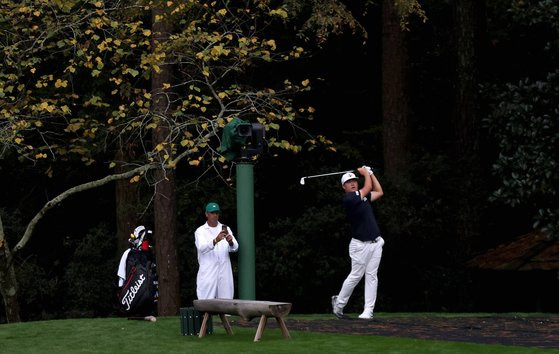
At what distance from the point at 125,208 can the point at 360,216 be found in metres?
12.1

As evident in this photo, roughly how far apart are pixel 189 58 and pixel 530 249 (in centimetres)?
787

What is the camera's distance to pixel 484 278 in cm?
2770

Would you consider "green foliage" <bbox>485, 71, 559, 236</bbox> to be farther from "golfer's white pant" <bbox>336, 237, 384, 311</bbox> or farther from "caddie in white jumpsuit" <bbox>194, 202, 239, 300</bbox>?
"caddie in white jumpsuit" <bbox>194, 202, 239, 300</bbox>

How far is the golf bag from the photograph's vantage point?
62.2 feet

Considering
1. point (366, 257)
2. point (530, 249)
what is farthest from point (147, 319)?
point (530, 249)

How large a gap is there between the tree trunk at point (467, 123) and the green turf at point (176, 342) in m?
10.4

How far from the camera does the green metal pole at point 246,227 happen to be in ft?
52.9

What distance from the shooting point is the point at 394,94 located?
1124 inches

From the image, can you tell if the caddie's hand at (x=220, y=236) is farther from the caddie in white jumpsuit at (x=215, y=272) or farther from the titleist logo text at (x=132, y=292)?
the titleist logo text at (x=132, y=292)

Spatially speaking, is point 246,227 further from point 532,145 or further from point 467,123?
point 467,123

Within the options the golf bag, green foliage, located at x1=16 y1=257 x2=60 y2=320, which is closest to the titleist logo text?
the golf bag

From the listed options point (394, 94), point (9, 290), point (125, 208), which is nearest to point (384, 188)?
point (394, 94)

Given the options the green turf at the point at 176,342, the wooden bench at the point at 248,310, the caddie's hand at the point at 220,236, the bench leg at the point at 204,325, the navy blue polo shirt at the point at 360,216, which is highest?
the navy blue polo shirt at the point at 360,216

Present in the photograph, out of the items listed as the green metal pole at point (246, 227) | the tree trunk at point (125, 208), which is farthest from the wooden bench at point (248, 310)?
the tree trunk at point (125, 208)
